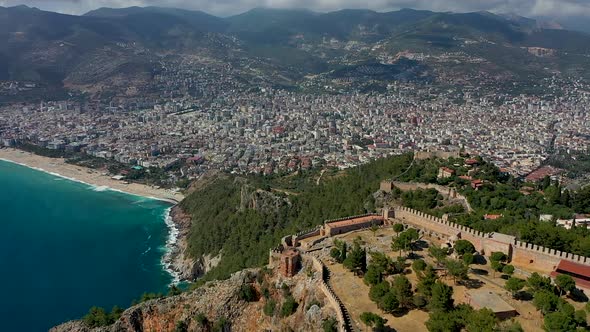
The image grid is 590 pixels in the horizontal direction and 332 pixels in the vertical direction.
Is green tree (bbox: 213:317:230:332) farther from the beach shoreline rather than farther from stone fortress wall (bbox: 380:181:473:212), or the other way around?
the beach shoreline

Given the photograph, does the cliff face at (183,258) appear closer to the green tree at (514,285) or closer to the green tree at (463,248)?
the green tree at (463,248)

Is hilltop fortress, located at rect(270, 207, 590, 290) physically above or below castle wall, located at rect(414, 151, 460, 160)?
below

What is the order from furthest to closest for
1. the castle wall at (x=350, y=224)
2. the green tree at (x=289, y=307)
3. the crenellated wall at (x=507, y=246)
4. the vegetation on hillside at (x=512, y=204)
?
the castle wall at (x=350, y=224) < the green tree at (x=289, y=307) < the vegetation on hillside at (x=512, y=204) < the crenellated wall at (x=507, y=246)

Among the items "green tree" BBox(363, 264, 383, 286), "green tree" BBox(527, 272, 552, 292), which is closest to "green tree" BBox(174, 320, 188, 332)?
"green tree" BBox(363, 264, 383, 286)

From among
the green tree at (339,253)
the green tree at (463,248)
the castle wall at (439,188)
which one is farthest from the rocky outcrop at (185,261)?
the green tree at (463,248)

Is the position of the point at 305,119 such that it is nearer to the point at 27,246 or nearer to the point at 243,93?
the point at 243,93

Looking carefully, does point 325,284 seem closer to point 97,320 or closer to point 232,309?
point 232,309
